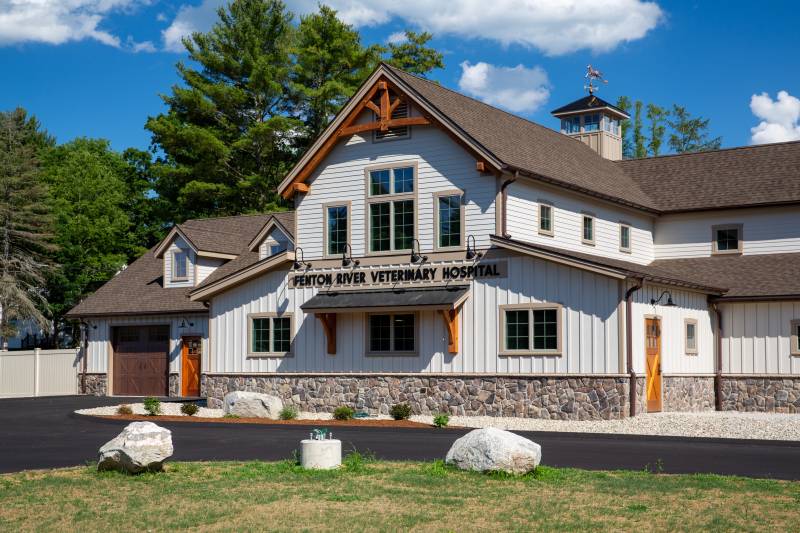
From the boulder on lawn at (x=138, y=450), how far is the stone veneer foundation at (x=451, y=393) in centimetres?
1413

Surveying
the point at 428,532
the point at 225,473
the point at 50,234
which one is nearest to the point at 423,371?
the point at 225,473

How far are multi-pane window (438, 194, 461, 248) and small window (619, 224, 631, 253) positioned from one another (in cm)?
737

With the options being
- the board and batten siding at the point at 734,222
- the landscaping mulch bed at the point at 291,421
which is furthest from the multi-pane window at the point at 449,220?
the board and batten siding at the point at 734,222

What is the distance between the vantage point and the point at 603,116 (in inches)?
1667

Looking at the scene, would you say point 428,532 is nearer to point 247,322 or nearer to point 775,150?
point 247,322

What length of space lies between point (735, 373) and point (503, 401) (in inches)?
313

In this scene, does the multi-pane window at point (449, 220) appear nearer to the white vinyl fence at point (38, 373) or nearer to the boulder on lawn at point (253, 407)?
the boulder on lawn at point (253, 407)

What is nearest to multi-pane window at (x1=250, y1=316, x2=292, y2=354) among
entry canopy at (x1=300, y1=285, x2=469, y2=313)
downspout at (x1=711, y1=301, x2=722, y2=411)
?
entry canopy at (x1=300, y1=285, x2=469, y2=313)

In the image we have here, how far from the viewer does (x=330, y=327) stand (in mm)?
32156

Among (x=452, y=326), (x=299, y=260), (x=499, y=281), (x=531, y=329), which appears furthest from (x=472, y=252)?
(x=299, y=260)

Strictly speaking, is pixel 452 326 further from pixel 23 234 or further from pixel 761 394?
pixel 23 234

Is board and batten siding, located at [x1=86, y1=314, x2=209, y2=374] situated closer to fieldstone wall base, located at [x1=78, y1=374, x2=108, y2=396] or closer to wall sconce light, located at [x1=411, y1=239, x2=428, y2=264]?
fieldstone wall base, located at [x1=78, y1=374, x2=108, y2=396]

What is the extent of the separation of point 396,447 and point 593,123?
24.9 metres

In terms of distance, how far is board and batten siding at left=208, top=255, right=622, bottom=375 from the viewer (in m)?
27.7
